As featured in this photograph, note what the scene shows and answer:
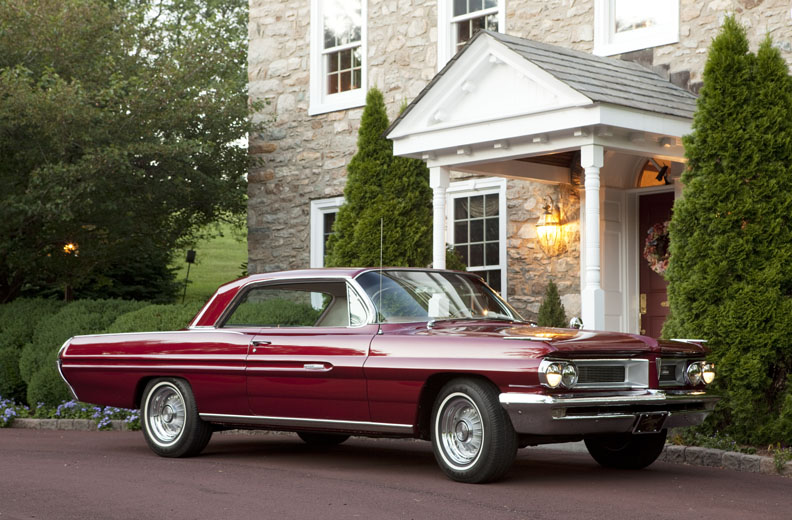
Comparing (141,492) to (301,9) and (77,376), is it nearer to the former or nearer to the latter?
(77,376)

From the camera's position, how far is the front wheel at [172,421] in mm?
9109

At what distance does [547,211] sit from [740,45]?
5323mm

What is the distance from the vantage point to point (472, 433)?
7.43m

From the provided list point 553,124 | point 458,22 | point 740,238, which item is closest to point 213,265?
point 458,22

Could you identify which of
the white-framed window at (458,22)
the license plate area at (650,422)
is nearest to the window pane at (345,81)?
the white-framed window at (458,22)

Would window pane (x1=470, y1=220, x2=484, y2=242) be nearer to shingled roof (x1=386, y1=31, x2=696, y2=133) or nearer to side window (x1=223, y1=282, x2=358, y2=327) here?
shingled roof (x1=386, y1=31, x2=696, y2=133)

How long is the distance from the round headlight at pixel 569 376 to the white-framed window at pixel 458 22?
9706 millimetres

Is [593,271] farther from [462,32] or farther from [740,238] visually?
[462,32]

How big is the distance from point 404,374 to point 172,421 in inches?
100

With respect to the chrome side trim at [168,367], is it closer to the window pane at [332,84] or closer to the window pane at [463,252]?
the window pane at [463,252]

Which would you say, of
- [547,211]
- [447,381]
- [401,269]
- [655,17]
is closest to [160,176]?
[547,211]

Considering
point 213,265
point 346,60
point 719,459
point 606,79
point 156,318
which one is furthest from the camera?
point 213,265

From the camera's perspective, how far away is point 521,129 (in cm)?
1247

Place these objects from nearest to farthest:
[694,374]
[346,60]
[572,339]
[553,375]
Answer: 1. [553,375]
2. [572,339]
3. [694,374]
4. [346,60]
